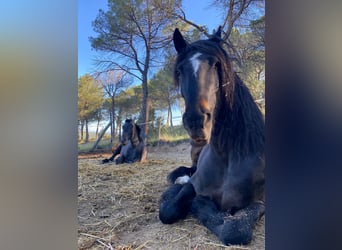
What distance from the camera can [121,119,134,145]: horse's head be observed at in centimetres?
121

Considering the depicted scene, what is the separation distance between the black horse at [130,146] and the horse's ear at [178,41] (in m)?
0.36

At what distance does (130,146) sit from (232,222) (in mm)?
517

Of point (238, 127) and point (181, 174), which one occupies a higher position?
point (238, 127)

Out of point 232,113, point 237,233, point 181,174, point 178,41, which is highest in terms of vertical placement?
point 178,41

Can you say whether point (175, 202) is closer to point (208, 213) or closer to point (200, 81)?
point (208, 213)

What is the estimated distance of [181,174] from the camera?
1196 millimetres

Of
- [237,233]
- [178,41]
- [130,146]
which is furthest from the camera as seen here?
[130,146]

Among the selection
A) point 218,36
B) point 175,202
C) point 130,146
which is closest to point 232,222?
point 175,202

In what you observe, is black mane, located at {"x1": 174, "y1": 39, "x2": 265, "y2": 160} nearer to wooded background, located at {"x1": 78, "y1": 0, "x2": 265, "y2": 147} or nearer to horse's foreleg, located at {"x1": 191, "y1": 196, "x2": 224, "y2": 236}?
wooded background, located at {"x1": 78, "y1": 0, "x2": 265, "y2": 147}

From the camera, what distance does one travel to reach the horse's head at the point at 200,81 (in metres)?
1.03
